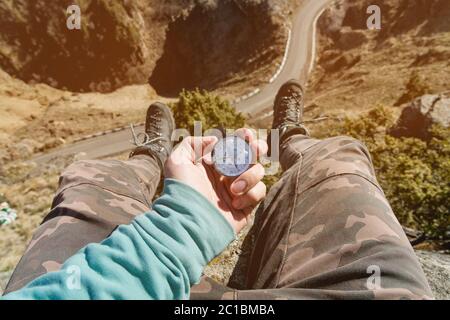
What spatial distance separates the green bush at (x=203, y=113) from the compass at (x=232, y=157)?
45.1 ft

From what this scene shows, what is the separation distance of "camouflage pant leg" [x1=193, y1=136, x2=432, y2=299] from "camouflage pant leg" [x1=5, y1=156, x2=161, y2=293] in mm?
1184

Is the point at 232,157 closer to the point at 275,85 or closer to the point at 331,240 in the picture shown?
the point at 331,240

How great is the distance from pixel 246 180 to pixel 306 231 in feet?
3.33

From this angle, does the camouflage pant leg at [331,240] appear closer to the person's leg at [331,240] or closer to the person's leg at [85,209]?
the person's leg at [331,240]

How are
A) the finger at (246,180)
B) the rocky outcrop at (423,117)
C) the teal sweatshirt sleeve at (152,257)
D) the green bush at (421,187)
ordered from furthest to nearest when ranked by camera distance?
the rocky outcrop at (423,117) < the green bush at (421,187) < the finger at (246,180) < the teal sweatshirt sleeve at (152,257)

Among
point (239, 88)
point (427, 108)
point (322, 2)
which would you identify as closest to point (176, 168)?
point (427, 108)

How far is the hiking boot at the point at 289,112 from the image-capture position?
598 centimetres

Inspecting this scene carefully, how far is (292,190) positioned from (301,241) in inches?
31.2

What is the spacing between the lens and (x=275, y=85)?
36719 millimetres

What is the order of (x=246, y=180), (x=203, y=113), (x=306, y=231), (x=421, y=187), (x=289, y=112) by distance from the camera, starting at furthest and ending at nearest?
(x=203, y=113), (x=289, y=112), (x=421, y=187), (x=306, y=231), (x=246, y=180)

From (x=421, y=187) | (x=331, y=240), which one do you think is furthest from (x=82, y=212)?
(x=421, y=187)

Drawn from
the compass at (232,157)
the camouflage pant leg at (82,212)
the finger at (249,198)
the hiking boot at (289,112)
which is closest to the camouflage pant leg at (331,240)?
the finger at (249,198)

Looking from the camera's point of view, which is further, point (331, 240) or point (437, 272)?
point (437, 272)

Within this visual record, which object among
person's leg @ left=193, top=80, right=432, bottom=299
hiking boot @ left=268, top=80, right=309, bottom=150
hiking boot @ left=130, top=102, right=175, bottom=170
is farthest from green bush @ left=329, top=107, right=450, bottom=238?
hiking boot @ left=130, top=102, right=175, bottom=170
